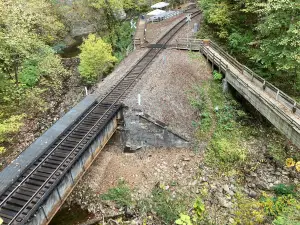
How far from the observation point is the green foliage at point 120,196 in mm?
13268

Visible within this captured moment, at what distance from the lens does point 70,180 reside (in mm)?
12523

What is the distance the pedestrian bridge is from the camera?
1441 centimetres

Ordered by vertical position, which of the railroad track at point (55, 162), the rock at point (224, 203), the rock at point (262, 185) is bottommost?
the rock at point (224, 203)

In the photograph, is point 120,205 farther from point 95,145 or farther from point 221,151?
point 221,151

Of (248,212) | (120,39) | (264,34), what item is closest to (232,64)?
(264,34)

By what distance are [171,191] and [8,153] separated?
11035 millimetres

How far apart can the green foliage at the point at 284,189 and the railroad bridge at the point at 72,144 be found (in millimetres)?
2278

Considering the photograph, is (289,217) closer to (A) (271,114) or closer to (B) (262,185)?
(B) (262,185)

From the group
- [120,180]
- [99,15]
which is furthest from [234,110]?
[99,15]

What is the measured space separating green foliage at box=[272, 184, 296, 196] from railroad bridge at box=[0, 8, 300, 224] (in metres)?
2.28

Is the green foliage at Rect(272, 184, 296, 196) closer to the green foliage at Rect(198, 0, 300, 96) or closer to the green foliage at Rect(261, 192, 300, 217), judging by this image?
the green foliage at Rect(261, 192, 300, 217)

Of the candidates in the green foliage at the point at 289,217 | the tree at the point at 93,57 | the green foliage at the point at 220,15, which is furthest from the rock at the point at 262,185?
the tree at the point at 93,57

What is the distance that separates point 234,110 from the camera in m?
19.9

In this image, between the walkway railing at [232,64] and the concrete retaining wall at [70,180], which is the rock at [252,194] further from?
the concrete retaining wall at [70,180]
